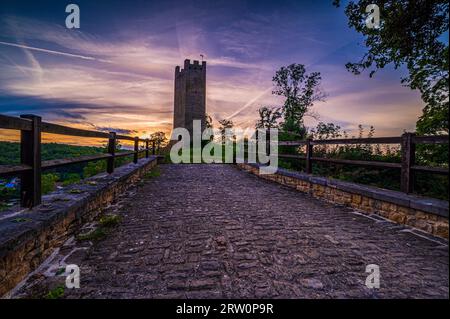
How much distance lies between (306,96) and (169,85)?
77.2 feet

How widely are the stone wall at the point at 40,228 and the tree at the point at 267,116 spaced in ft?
54.6

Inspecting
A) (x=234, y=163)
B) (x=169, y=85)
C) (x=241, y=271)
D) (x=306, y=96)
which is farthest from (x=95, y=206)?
(x=169, y=85)

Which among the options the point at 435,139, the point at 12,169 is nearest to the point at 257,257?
the point at 12,169

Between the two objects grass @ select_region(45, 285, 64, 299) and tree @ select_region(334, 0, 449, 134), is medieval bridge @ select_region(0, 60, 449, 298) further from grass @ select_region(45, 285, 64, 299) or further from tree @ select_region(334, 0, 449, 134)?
tree @ select_region(334, 0, 449, 134)

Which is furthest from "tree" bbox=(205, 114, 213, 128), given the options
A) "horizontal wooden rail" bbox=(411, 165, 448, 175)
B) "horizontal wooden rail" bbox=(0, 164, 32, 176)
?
"horizontal wooden rail" bbox=(0, 164, 32, 176)

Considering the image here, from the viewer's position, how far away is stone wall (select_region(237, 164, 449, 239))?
117 inches

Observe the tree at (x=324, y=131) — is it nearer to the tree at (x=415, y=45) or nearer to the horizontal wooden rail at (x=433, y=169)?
the tree at (x=415, y=45)

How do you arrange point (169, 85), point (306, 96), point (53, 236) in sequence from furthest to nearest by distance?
1. point (169, 85)
2. point (306, 96)
3. point (53, 236)

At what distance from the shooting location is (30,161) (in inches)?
105

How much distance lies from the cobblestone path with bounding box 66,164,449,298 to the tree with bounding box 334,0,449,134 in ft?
17.8

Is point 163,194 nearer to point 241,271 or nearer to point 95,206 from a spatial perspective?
point 95,206

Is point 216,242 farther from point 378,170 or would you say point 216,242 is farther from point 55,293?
point 378,170

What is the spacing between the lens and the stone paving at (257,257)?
6.13 ft

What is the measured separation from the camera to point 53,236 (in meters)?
2.48
